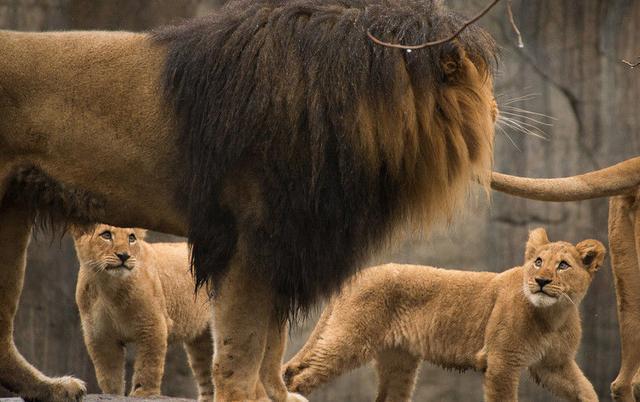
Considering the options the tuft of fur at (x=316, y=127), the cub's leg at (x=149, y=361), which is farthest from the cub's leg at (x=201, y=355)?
the tuft of fur at (x=316, y=127)

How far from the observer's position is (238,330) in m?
3.92

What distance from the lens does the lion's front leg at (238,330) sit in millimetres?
3906

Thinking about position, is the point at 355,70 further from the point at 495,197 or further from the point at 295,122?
the point at 495,197

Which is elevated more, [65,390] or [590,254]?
[590,254]

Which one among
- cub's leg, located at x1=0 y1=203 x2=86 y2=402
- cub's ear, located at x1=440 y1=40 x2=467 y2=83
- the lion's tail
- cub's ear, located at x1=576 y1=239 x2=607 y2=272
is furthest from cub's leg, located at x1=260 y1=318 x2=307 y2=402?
cub's ear, located at x1=576 y1=239 x2=607 y2=272

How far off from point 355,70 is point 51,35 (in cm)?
108

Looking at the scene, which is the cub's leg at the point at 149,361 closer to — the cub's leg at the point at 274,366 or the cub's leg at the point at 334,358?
the cub's leg at the point at 334,358

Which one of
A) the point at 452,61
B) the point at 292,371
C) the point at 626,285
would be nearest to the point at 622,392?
the point at 626,285

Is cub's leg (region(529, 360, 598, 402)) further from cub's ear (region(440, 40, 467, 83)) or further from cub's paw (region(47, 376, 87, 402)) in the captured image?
cub's ear (region(440, 40, 467, 83))

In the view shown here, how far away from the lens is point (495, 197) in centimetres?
870

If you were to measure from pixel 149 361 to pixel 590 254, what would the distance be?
251 cm

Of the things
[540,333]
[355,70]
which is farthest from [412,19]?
[540,333]

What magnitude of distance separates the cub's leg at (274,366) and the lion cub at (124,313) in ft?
5.13

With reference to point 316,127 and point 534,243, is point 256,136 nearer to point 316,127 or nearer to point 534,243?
point 316,127
